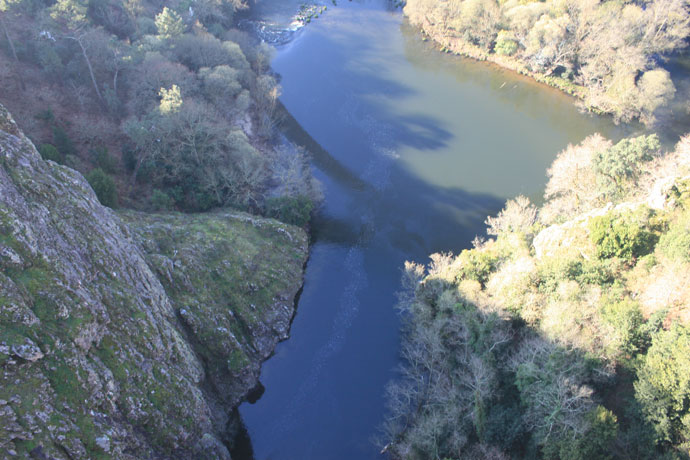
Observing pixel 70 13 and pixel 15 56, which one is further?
pixel 70 13

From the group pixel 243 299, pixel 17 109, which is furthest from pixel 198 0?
pixel 243 299

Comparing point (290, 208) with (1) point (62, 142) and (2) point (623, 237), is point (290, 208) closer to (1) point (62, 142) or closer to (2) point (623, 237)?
(1) point (62, 142)

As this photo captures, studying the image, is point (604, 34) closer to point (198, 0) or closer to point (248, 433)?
point (198, 0)

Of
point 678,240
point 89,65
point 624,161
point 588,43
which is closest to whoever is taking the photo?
point 678,240

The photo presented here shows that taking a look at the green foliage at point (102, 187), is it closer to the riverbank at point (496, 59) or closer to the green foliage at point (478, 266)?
the green foliage at point (478, 266)

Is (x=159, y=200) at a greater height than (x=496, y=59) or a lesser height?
lesser

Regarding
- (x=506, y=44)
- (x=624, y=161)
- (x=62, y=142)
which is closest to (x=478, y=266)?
(x=624, y=161)

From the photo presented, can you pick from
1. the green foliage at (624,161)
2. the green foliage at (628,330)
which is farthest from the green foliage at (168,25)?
the green foliage at (628,330)
